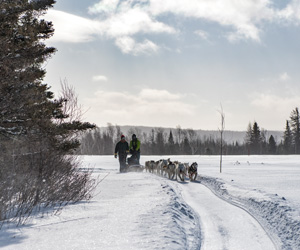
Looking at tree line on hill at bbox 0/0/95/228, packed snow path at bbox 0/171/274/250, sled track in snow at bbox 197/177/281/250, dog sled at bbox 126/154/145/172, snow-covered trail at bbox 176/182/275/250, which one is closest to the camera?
packed snow path at bbox 0/171/274/250

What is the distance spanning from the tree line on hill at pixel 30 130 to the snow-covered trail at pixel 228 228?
3.29 meters

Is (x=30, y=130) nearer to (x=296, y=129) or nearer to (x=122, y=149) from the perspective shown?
(x=122, y=149)

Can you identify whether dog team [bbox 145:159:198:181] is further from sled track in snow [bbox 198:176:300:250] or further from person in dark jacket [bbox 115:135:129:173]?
sled track in snow [bbox 198:176:300:250]

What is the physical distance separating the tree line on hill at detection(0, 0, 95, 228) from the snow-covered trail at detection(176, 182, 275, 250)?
3.29 metres

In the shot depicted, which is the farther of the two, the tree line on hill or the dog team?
the dog team

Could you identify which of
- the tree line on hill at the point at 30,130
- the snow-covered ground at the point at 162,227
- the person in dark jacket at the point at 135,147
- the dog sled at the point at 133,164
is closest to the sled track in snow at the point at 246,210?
the snow-covered ground at the point at 162,227

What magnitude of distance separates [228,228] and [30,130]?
5.81 meters

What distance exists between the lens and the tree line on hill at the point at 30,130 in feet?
21.0

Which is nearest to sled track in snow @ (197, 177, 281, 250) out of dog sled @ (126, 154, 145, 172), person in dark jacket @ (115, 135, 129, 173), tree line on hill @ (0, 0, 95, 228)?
tree line on hill @ (0, 0, 95, 228)

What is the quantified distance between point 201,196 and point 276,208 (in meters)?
3.17

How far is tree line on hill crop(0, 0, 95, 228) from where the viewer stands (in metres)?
6.41

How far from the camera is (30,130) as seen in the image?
28.7 feet

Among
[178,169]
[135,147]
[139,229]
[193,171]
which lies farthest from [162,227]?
[135,147]

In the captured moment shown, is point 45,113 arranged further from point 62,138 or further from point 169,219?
point 169,219
